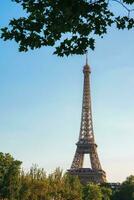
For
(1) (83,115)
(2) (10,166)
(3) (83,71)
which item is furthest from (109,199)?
(2) (10,166)

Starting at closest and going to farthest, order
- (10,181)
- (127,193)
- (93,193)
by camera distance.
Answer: (10,181)
(93,193)
(127,193)

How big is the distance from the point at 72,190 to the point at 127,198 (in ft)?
142

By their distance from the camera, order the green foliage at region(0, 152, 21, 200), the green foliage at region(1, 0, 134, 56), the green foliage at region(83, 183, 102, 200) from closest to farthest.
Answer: the green foliage at region(1, 0, 134, 56) < the green foliage at region(0, 152, 21, 200) < the green foliage at region(83, 183, 102, 200)

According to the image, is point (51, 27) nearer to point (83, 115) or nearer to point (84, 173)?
point (83, 115)

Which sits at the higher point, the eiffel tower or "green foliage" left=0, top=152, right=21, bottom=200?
the eiffel tower

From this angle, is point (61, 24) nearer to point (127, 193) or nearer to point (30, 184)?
point (30, 184)

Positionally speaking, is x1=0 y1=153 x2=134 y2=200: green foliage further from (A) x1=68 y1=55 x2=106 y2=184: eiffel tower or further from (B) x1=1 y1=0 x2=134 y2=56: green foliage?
(B) x1=1 y1=0 x2=134 y2=56: green foliage

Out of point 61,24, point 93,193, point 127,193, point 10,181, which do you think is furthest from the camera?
point 127,193

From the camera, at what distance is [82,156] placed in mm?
153500

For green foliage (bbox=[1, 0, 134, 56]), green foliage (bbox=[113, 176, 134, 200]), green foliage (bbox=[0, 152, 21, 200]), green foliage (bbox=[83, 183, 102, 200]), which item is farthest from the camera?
green foliage (bbox=[113, 176, 134, 200])

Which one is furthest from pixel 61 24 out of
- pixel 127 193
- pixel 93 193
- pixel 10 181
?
pixel 127 193

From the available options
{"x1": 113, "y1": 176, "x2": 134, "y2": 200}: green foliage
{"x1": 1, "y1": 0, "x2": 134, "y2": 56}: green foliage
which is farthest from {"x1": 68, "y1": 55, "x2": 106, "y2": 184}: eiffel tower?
{"x1": 1, "y1": 0, "x2": 134, "y2": 56}: green foliage

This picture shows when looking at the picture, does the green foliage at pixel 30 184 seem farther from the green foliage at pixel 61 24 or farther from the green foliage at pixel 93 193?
the green foliage at pixel 61 24

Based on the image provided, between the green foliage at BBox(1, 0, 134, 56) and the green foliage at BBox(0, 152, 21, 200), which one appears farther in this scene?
the green foliage at BBox(0, 152, 21, 200)
